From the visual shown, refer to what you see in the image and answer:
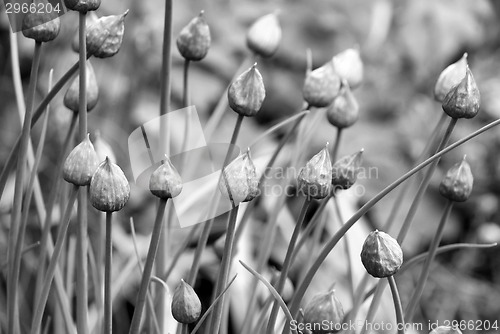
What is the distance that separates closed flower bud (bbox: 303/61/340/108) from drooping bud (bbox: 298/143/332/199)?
0.14 meters

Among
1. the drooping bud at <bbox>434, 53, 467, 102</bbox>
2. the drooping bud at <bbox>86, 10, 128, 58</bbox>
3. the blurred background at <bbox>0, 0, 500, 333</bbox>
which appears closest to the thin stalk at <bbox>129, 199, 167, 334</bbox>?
the drooping bud at <bbox>86, 10, 128, 58</bbox>

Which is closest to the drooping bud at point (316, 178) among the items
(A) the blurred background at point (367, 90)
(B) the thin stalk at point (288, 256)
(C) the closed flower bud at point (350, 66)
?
(B) the thin stalk at point (288, 256)

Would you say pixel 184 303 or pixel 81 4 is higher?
pixel 81 4

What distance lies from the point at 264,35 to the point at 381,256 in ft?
0.97

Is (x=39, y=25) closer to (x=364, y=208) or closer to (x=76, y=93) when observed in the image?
(x=76, y=93)

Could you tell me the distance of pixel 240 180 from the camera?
38 centimetres

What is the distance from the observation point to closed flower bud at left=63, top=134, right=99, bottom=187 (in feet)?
1.34

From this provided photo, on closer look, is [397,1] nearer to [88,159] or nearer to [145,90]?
[145,90]

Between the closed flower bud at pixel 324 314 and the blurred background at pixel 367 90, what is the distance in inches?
35.6

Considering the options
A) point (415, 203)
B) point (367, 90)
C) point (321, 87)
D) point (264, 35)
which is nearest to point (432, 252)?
point (415, 203)

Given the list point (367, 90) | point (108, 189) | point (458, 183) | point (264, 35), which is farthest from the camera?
point (367, 90)

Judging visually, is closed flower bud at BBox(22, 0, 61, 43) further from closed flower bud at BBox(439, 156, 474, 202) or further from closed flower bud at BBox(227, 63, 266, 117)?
closed flower bud at BBox(439, 156, 474, 202)

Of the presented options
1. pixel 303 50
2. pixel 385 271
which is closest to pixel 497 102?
pixel 303 50

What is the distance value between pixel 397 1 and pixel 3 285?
3.49ft
